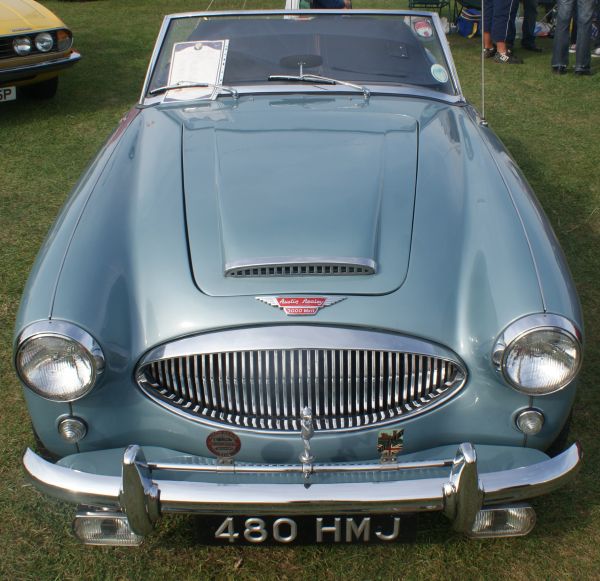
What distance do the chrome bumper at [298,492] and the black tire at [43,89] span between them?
6.07 m

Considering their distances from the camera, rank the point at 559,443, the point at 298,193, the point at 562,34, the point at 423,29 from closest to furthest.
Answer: the point at 559,443 < the point at 298,193 < the point at 423,29 < the point at 562,34

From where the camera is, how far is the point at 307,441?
2109 mm

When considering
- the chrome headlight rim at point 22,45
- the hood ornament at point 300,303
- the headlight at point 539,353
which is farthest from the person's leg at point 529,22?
the hood ornament at point 300,303

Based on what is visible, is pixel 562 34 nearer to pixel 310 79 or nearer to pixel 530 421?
pixel 310 79

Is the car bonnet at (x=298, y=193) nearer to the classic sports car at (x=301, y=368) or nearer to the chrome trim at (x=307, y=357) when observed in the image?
the classic sports car at (x=301, y=368)

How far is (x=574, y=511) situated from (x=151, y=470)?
150 centimetres

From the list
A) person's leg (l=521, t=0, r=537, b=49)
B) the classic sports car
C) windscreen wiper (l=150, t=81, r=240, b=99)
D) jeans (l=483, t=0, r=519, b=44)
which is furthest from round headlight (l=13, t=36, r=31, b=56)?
person's leg (l=521, t=0, r=537, b=49)

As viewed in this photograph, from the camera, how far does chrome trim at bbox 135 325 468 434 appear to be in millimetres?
2137

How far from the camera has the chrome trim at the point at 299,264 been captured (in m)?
2.30

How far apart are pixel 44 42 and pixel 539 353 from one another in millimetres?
5985

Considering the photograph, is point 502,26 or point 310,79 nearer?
point 310,79

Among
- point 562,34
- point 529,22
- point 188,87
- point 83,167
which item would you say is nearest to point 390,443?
point 188,87

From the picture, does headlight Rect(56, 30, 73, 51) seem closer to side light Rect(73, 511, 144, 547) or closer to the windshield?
the windshield

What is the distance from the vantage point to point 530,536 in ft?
8.54
